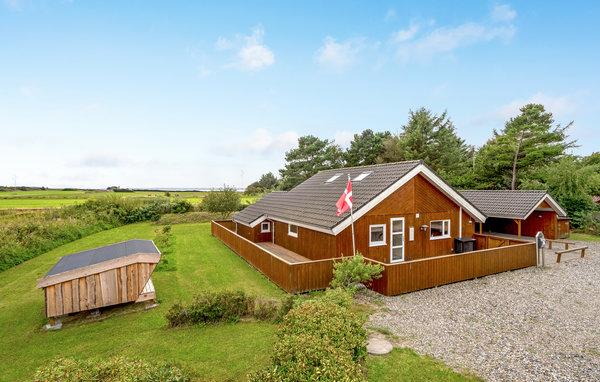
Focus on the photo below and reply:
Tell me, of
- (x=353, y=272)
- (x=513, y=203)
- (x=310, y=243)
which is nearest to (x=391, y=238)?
(x=310, y=243)

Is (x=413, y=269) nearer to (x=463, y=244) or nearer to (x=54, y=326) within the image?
(x=463, y=244)

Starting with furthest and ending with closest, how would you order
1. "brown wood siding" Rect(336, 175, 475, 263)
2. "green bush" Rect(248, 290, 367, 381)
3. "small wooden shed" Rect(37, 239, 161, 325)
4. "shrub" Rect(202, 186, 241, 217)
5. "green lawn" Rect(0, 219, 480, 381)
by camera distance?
"shrub" Rect(202, 186, 241, 217)
"brown wood siding" Rect(336, 175, 475, 263)
"small wooden shed" Rect(37, 239, 161, 325)
"green lawn" Rect(0, 219, 480, 381)
"green bush" Rect(248, 290, 367, 381)

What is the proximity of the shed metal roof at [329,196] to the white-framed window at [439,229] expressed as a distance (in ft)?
4.99

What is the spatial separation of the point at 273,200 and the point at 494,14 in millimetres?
18038

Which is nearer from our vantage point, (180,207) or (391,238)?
(391,238)

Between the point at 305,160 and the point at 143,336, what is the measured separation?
43.0 metres

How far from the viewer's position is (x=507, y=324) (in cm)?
732

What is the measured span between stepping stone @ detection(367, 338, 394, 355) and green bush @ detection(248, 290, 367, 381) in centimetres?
52

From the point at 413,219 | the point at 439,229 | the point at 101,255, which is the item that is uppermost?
the point at 413,219

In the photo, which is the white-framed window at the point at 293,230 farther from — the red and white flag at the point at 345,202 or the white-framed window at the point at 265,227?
the red and white flag at the point at 345,202

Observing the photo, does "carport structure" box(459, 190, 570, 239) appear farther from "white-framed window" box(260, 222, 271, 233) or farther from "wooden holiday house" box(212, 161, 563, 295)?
"white-framed window" box(260, 222, 271, 233)


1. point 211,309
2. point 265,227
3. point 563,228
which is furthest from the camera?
point 563,228

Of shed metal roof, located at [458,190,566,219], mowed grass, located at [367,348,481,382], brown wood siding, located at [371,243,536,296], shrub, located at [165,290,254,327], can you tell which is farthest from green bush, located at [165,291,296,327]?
shed metal roof, located at [458,190,566,219]

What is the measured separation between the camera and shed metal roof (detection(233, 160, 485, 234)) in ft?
39.0
